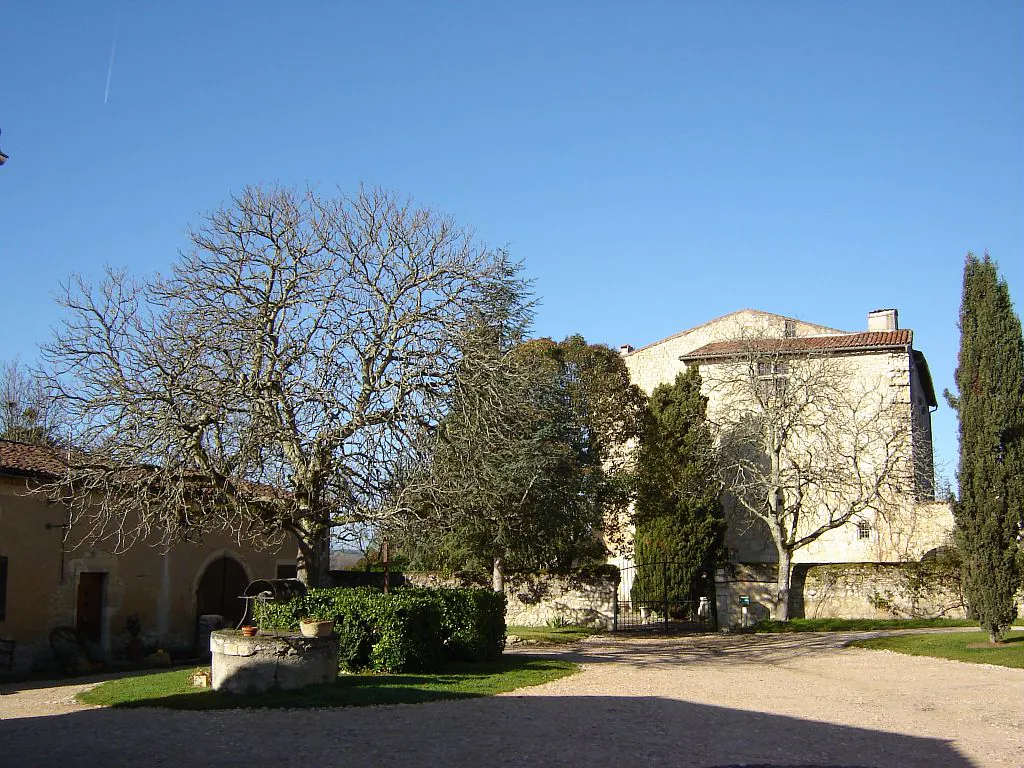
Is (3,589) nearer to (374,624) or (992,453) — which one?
(374,624)

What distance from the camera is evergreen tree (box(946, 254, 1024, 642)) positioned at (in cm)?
1919

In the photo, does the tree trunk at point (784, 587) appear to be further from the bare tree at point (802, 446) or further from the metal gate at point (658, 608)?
the metal gate at point (658, 608)

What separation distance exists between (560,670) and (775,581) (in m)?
13.7

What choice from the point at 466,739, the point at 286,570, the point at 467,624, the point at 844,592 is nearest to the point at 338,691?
the point at 466,739

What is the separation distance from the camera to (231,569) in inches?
922

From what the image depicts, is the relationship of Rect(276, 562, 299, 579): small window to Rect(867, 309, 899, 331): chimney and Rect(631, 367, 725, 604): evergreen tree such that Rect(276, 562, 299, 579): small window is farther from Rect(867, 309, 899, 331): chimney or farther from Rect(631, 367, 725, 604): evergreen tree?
Rect(867, 309, 899, 331): chimney

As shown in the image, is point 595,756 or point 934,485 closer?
point 595,756

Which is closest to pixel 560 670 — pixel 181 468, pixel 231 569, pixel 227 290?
pixel 181 468

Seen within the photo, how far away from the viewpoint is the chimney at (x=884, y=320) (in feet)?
122

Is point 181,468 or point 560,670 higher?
point 181,468

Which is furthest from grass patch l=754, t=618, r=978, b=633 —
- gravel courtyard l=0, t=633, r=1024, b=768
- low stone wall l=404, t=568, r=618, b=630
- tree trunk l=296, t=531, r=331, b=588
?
tree trunk l=296, t=531, r=331, b=588

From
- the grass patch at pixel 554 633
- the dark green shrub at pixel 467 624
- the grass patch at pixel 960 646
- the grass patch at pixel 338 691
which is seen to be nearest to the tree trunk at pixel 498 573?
the grass patch at pixel 554 633

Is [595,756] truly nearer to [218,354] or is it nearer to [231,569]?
[218,354]

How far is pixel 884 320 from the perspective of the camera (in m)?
37.3
